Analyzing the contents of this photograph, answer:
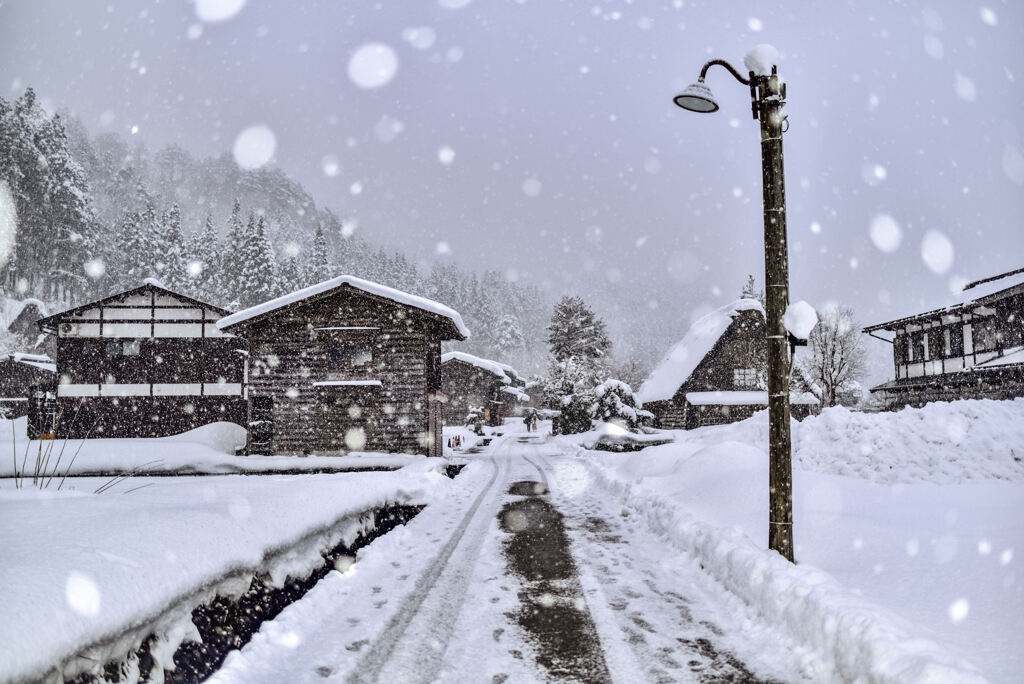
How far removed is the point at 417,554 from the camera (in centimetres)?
839

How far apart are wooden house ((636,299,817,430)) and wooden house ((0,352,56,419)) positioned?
39663 mm

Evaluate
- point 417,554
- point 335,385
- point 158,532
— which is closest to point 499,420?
point 335,385

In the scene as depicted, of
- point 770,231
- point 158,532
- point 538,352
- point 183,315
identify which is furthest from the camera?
point 538,352

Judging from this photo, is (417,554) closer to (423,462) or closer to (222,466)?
(423,462)

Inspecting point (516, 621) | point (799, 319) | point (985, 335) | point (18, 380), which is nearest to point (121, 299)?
point (18, 380)

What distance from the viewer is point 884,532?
7047mm

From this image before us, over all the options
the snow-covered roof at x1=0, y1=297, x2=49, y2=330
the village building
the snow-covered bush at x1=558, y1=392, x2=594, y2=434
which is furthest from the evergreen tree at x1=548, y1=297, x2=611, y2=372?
the snow-covered roof at x1=0, y1=297, x2=49, y2=330

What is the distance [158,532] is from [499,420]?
5787 centimetres

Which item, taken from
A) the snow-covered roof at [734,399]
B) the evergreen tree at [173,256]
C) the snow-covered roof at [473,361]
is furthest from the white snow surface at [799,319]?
the evergreen tree at [173,256]

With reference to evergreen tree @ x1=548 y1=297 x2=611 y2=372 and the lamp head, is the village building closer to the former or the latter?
evergreen tree @ x1=548 y1=297 x2=611 y2=372

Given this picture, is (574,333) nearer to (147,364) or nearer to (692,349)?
(692,349)

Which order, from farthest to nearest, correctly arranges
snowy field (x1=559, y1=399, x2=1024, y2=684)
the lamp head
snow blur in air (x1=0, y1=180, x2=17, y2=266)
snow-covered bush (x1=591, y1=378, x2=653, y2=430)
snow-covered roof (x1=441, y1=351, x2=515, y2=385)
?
snow blur in air (x1=0, y1=180, x2=17, y2=266) < snow-covered roof (x1=441, y1=351, x2=515, y2=385) < snow-covered bush (x1=591, y1=378, x2=653, y2=430) < the lamp head < snowy field (x1=559, y1=399, x2=1024, y2=684)

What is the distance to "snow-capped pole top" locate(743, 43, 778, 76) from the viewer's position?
22.4 feet

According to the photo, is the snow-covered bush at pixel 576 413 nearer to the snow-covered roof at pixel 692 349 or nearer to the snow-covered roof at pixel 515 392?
the snow-covered roof at pixel 692 349
